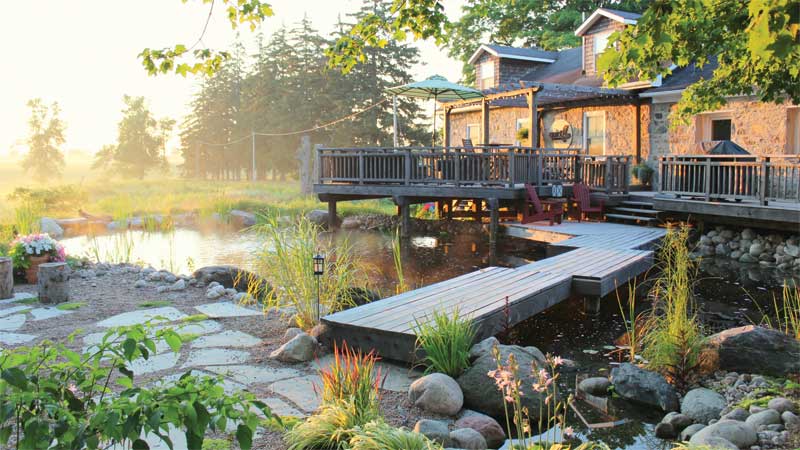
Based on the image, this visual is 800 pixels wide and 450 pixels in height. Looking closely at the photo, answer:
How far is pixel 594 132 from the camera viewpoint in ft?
58.4

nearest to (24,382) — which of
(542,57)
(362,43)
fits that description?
(362,43)

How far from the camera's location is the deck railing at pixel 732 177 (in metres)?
10.5

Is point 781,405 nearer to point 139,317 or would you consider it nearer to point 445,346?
point 445,346

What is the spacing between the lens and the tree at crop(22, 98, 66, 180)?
44.3 m

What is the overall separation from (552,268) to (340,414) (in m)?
5.17

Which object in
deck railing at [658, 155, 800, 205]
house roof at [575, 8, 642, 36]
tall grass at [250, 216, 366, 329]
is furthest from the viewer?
house roof at [575, 8, 642, 36]

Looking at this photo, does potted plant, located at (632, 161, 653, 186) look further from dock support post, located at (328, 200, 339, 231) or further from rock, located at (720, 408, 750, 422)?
rock, located at (720, 408, 750, 422)

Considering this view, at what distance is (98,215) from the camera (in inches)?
753

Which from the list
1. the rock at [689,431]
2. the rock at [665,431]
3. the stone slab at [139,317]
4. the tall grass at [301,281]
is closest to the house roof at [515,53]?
the tall grass at [301,281]

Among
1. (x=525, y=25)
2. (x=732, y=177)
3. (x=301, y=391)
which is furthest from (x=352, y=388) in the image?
(x=525, y=25)

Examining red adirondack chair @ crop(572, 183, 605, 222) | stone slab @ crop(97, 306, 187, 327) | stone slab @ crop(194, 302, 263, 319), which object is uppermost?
red adirondack chair @ crop(572, 183, 605, 222)

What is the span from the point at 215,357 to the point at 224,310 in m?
1.67

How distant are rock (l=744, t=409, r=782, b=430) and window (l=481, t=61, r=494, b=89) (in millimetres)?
17973

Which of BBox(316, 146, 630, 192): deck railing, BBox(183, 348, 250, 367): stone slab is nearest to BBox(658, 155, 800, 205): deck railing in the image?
BBox(316, 146, 630, 192): deck railing
